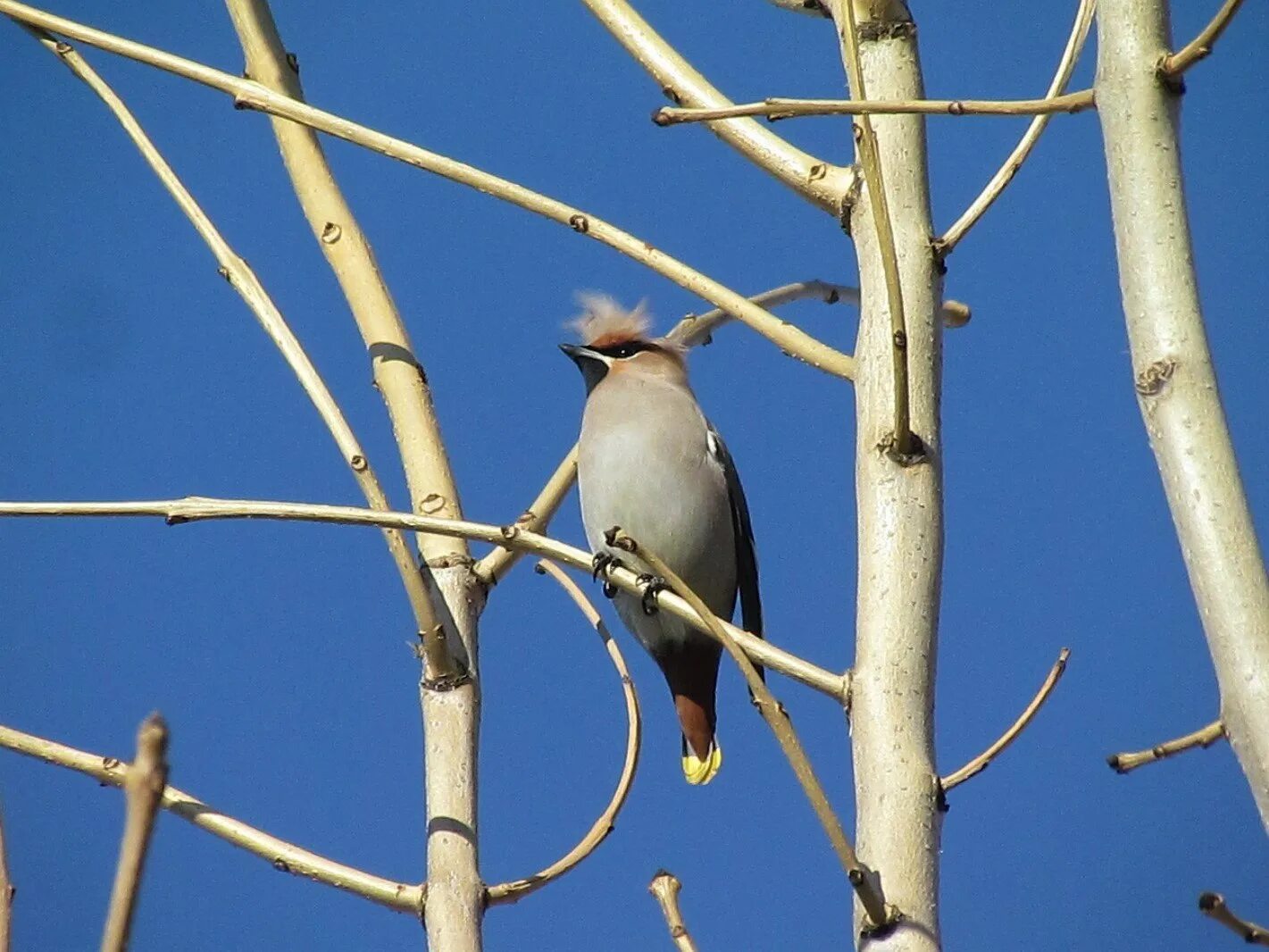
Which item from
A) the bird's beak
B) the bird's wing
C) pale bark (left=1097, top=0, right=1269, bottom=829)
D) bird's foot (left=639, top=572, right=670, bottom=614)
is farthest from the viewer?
the bird's beak

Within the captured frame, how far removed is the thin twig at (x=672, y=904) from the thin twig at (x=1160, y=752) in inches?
14.2

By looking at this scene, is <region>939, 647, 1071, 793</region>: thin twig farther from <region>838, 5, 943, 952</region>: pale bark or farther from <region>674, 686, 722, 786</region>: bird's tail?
<region>674, 686, 722, 786</region>: bird's tail

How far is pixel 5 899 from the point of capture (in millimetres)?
1133

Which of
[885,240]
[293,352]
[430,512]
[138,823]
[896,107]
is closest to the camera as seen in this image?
[138,823]

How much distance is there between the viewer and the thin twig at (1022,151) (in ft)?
5.28

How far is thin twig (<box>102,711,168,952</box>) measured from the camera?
625mm

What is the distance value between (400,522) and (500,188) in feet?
1.02

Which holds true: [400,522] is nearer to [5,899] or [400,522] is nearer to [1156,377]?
[5,899]

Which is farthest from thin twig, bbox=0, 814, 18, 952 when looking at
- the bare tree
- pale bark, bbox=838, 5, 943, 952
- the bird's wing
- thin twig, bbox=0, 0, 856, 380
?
the bird's wing

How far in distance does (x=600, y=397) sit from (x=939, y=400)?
2306mm

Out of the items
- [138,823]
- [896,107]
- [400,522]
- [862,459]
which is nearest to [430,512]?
[400,522]

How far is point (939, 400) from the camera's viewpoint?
1.56m

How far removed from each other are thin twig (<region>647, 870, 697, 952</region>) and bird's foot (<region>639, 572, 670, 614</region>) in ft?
0.80

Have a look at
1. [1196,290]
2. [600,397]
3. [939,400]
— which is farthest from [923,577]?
[600,397]
